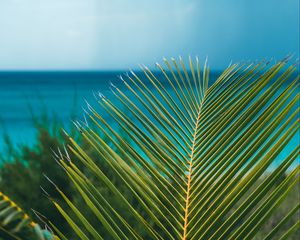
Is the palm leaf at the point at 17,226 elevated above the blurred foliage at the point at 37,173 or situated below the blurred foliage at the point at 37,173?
below

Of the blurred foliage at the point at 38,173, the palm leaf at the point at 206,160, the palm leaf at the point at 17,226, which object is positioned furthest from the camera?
the blurred foliage at the point at 38,173

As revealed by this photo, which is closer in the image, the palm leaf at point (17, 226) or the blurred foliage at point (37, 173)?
the palm leaf at point (17, 226)

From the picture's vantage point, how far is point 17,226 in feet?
2.05

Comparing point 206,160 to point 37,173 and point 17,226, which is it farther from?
point 37,173

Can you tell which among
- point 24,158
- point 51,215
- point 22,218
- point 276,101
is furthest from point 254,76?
point 24,158

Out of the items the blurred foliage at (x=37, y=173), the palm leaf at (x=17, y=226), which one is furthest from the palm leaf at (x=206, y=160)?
the blurred foliage at (x=37, y=173)

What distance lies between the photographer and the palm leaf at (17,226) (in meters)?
0.61

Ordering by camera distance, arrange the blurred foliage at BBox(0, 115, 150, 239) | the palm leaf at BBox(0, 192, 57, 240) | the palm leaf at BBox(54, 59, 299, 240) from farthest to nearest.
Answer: the blurred foliage at BBox(0, 115, 150, 239) < the palm leaf at BBox(54, 59, 299, 240) < the palm leaf at BBox(0, 192, 57, 240)

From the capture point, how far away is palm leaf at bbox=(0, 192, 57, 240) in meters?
0.61

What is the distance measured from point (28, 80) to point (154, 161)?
49.3m

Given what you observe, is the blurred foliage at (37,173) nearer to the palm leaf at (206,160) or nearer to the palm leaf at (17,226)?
the palm leaf at (206,160)

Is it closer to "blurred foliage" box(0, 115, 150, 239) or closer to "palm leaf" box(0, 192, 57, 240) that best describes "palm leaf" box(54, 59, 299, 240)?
"palm leaf" box(0, 192, 57, 240)

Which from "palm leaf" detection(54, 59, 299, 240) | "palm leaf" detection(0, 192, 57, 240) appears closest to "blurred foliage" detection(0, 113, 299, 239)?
"palm leaf" detection(54, 59, 299, 240)

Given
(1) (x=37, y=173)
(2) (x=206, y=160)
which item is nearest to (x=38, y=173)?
(1) (x=37, y=173)
